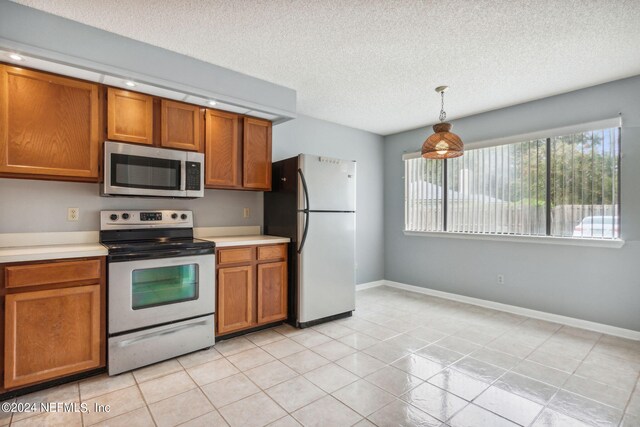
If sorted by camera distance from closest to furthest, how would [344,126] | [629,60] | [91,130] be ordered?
[91,130], [629,60], [344,126]

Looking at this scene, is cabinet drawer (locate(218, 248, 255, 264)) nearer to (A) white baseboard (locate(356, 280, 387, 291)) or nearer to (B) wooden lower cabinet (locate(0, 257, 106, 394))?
(B) wooden lower cabinet (locate(0, 257, 106, 394))

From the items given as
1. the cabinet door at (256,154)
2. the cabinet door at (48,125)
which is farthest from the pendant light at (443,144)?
the cabinet door at (48,125)

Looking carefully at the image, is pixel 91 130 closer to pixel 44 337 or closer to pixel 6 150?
pixel 6 150

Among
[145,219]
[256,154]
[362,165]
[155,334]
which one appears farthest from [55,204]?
[362,165]

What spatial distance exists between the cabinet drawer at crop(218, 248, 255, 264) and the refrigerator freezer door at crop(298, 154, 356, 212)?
2.30 ft

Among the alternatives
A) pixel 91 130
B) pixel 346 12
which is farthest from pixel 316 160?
pixel 91 130

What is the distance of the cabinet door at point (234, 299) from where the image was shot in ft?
9.68

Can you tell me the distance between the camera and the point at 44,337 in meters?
2.12

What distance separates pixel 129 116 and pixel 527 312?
15.0 ft

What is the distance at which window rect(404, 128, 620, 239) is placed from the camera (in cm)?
322

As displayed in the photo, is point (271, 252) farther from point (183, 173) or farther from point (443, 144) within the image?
point (443, 144)

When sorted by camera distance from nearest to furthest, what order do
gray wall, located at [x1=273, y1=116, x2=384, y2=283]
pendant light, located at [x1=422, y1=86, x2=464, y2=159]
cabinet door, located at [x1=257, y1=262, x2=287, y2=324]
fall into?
pendant light, located at [x1=422, y1=86, x2=464, y2=159], cabinet door, located at [x1=257, y1=262, x2=287, y2=324], gray wall, located at [x1=273, y1=116, x2=384, y2=283]

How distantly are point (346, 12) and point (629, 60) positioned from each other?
99.0 inches

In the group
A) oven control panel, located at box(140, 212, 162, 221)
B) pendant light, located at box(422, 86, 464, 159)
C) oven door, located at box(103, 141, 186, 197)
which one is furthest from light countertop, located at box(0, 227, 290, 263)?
pendant light, located at box(422, 86, 464, 159)
